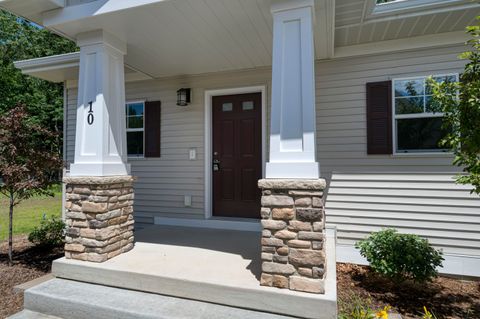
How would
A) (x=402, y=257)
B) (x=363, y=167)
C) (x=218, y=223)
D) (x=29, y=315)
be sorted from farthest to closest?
(x=218, y=223) < (x=363, y=167) < (x=402, y=257) < (x=29, y=315)

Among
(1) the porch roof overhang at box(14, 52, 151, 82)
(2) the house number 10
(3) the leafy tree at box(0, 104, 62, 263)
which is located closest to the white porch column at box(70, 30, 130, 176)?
(2) the house number 10

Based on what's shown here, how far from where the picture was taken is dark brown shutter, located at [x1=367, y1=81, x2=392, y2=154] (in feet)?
13.2

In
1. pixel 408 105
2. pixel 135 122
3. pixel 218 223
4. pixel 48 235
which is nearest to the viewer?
pixel 408 105

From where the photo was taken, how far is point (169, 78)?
5191mm

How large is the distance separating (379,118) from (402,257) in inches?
70.8

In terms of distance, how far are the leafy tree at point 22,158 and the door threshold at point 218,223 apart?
1888mm

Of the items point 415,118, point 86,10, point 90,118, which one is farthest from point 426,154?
point 86,10

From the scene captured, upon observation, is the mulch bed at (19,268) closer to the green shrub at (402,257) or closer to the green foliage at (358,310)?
the green foliage at (358,310)

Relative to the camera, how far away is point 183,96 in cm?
494

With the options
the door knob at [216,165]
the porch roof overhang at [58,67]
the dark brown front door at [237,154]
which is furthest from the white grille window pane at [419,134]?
the porch roof overhang at [58,67]

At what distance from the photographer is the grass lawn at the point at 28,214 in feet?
19.8

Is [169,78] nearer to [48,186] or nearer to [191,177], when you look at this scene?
[191,177]

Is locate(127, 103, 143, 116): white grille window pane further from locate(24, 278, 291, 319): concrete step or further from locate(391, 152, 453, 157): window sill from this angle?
locate(391, 152, 453, 157): window sill

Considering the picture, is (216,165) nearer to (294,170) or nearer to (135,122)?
(135,122)
